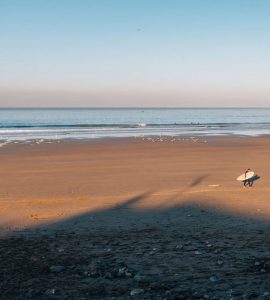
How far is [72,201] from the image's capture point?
12.0m

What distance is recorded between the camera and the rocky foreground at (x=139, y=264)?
572 cm

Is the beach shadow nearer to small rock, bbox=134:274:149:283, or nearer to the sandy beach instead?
the sandy beach

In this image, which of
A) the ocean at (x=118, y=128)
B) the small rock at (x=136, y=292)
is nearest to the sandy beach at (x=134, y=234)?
the small rock at (x=136, y=292)

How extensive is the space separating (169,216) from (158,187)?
4.16 metres

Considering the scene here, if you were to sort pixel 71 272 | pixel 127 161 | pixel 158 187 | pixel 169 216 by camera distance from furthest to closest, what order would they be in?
pixel 127 161 < pixel 158 187 < pixel 169 216 < pixel 71 272

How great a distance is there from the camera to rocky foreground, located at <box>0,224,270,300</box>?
225 inches

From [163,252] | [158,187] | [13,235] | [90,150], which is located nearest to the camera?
[163,252]

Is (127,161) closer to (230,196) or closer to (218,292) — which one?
(230,196)

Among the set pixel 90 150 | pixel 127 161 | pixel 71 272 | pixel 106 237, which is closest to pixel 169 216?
pixel 106 237

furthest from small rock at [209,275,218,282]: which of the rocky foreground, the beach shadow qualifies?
the beach shadow

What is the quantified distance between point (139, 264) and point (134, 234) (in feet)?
5.80

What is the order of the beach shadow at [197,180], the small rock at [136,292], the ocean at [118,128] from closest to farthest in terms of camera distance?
the small rock at [136,292]
the beach shadow at [197,180]
the ocean at [118,128]

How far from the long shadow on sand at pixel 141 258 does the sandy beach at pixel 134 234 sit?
14 mm

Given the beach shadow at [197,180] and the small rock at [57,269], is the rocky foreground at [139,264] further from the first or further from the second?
the beach shadow at [197,180]
